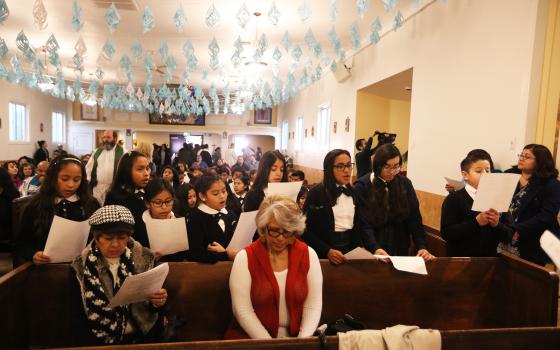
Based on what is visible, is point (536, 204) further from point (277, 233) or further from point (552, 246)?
point (277, 233)

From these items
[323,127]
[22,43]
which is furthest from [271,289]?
[323,127]

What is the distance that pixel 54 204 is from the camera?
2332mm

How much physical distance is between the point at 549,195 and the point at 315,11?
13.2ft

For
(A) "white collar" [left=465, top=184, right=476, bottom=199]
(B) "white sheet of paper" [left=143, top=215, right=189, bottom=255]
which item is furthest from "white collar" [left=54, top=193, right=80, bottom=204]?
(A) "white collar" [left=465, top=184, right=476, bottom=199]

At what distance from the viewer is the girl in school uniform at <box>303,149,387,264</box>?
8.09ft

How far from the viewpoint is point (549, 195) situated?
285 centimetres

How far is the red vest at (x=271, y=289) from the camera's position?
182 centimetres

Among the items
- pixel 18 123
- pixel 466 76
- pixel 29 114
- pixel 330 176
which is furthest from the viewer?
pixel 29 114

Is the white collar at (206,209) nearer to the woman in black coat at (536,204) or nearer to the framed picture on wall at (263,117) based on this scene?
the woman in black coat at (536,204)

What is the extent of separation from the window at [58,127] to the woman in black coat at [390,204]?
50.0 feet

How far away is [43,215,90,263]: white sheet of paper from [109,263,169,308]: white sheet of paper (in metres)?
0.53

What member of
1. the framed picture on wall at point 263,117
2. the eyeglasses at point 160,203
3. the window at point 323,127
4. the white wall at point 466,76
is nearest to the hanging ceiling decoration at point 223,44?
the white wall at point 466,76

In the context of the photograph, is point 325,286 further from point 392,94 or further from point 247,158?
point 247,158

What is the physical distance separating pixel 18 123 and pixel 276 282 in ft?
42.9
